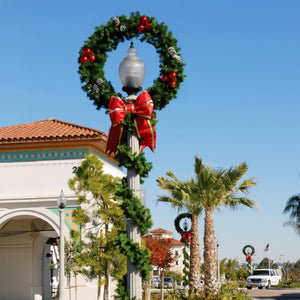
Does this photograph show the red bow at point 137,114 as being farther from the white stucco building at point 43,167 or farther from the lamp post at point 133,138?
the white stucco building at point 43,167

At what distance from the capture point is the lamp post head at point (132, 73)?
30.9 ft

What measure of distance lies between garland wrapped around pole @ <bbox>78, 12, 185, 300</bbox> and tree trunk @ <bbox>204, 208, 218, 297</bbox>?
13935mm

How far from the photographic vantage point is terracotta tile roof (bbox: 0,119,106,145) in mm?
22375

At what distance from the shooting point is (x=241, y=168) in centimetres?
2330

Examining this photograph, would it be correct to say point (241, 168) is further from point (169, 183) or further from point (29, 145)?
point (29, 145)

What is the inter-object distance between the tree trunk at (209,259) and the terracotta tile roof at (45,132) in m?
5.79

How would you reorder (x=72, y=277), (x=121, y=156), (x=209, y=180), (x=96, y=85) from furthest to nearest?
(x=209, y=180) < (x=72, y=277) < (x=96, y=85) < (x=121, y=156)

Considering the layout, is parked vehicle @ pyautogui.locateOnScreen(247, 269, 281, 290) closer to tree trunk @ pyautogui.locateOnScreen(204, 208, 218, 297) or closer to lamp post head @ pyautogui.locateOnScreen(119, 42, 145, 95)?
tree trunk @ pyautogui.locateOnScreen(204, 208, 218, 297)

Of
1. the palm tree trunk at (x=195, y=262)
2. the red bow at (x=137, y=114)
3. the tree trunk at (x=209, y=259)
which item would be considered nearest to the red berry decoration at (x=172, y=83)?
the red bow at (x=137, y=114)

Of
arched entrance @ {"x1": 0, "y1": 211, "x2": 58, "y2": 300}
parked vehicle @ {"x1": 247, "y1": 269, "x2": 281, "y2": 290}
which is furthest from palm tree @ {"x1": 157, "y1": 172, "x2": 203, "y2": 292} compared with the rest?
parked vehicle @ {"x1": 247, "y1": 269, "x2": 281, "y2": 290}

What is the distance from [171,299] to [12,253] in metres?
8.28

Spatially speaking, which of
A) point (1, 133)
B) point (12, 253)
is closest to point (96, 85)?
point (1, 133)

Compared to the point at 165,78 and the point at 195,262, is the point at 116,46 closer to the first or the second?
the point at 165,78

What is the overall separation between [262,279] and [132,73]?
39351 millimetres
